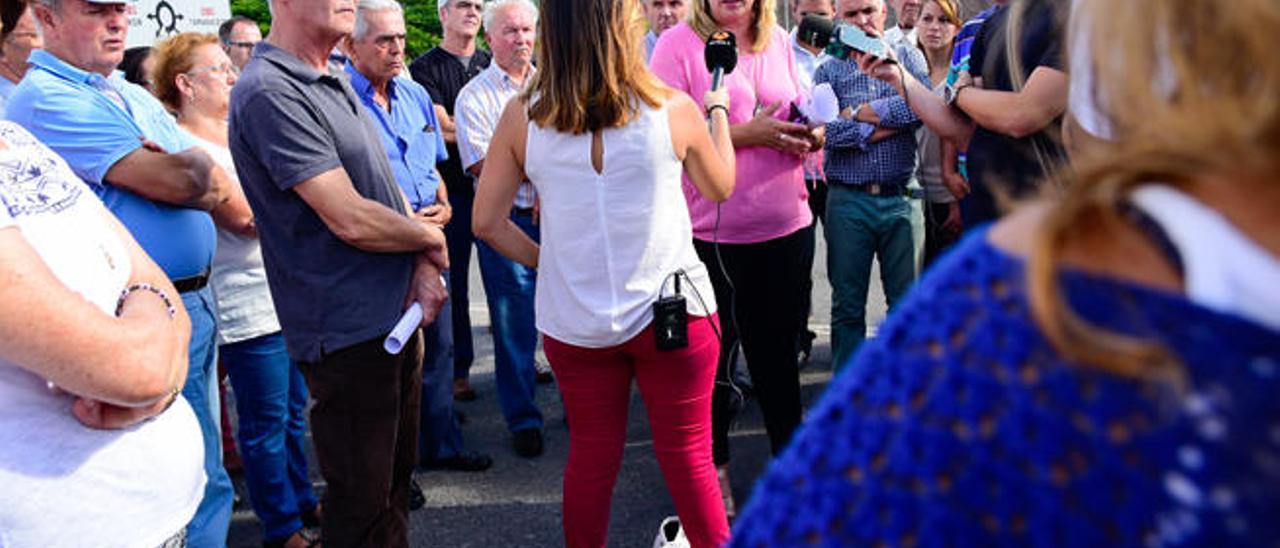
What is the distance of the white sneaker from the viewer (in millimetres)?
3082

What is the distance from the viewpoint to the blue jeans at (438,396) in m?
3.99

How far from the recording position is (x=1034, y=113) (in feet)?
8.44

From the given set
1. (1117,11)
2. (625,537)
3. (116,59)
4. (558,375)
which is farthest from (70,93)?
(1117,11)

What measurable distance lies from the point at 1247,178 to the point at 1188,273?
0.07m

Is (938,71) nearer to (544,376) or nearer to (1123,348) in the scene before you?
(544,376)

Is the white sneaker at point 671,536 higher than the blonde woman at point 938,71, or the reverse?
the blonde woman at point 938,71

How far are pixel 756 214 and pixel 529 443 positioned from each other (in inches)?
57.2

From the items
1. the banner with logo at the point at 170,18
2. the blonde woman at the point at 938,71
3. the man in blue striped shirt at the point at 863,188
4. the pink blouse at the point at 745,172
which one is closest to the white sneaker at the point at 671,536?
the pink blouse at the point at 745,172

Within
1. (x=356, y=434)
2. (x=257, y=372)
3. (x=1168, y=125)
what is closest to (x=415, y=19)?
(x=257, y=372)

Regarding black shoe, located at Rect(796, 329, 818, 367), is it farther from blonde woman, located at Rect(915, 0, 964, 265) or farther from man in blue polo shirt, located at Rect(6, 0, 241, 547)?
man in blue polo shirt, located at Rect(6, 0, 241, 547)

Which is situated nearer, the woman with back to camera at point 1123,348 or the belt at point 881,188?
the woman with back to camera at point 1123,348

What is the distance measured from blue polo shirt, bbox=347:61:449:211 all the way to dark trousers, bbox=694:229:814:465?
1.16 m

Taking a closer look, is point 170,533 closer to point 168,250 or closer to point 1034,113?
point 168,250

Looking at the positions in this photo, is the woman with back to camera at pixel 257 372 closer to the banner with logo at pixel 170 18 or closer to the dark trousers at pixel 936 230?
the dark trousers at pixel 936 230
